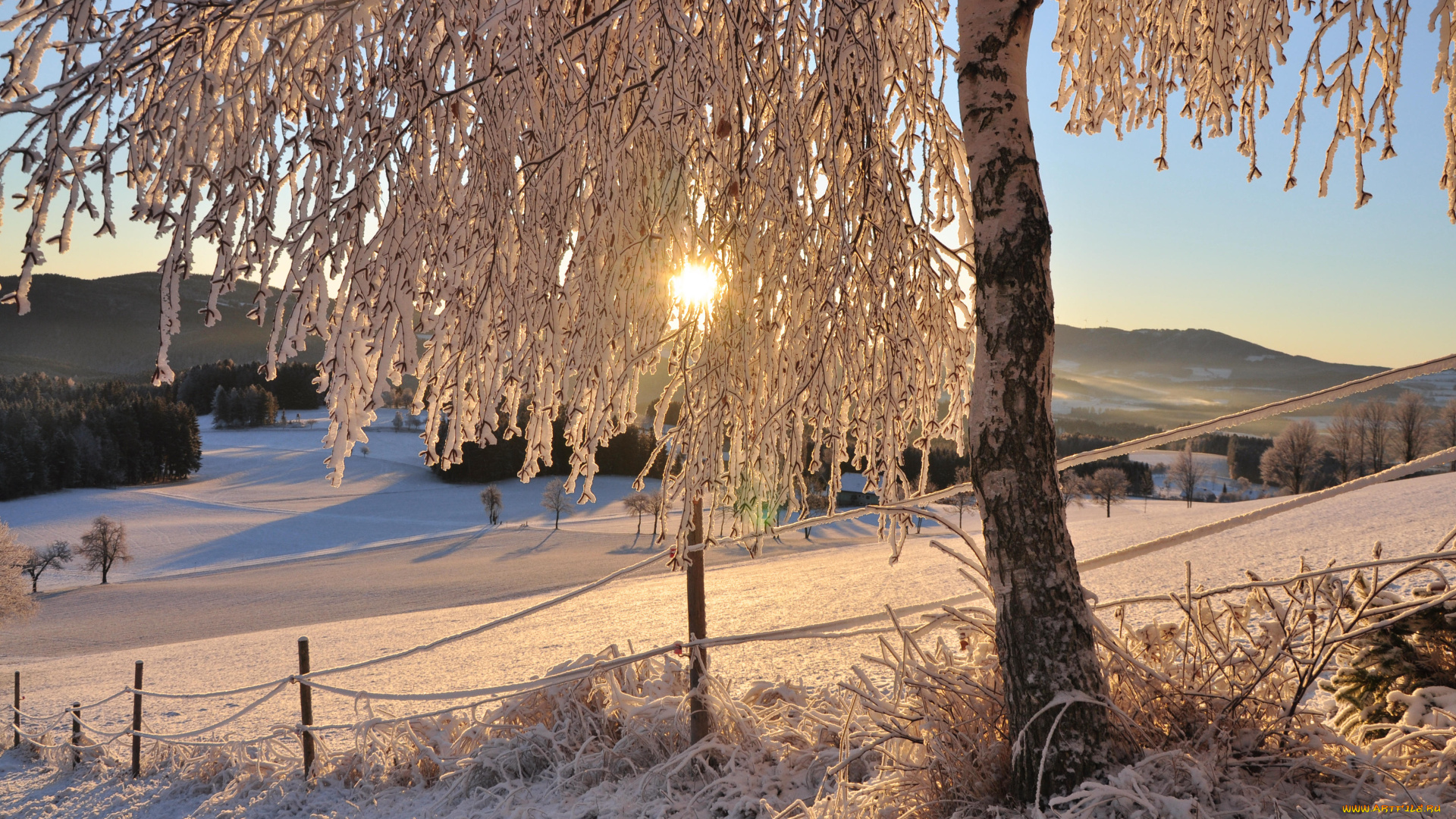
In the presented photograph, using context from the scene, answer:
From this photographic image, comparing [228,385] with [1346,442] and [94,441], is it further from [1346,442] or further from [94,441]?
[1346,442]

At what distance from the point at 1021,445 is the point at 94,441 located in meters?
64.3

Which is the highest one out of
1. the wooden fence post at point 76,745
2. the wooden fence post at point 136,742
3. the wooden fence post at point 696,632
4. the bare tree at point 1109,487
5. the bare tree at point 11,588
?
the wooden fence post at point 696,632

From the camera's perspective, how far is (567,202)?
2066 millimetres

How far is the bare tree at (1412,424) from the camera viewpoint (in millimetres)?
24297

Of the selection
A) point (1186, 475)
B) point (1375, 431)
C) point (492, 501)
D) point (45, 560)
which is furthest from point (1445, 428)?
point (45, 560)

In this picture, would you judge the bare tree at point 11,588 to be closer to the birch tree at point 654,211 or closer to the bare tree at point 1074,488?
the birch tree at point 654,211

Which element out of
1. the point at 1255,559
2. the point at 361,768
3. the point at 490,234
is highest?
the point at 490,234

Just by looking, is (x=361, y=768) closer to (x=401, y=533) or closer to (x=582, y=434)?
(x=582, y=434)

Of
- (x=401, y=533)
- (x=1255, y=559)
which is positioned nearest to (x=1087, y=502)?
(x=1255, y=559)

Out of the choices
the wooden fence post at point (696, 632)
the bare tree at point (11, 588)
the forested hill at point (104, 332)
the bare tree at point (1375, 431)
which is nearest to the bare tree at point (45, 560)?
the bare tree at point (11, 588)

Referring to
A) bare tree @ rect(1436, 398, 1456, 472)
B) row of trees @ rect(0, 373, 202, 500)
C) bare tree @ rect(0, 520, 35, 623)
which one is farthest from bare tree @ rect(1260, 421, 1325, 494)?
row of trees @ rect(0, 373, 202, 500)

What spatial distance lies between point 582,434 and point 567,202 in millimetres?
836

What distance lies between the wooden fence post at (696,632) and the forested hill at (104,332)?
113565mm

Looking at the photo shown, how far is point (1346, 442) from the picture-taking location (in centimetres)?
3203
